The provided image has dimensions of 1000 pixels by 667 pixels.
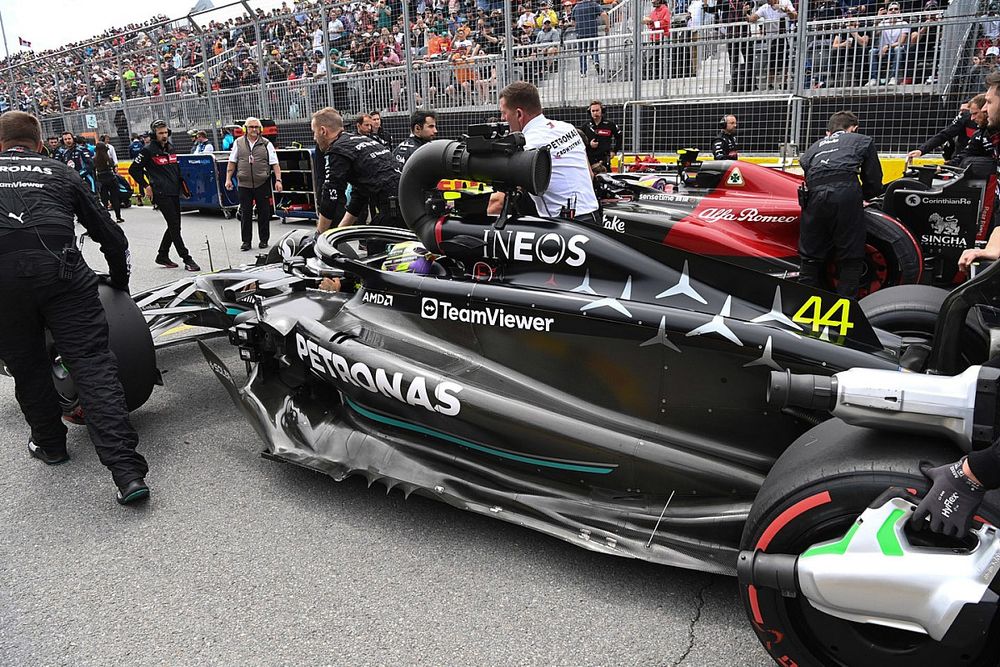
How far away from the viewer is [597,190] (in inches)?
266

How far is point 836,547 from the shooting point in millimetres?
1831

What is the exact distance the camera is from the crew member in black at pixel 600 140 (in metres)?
10.4

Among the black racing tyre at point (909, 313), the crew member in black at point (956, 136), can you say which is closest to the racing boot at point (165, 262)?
the black racing tyre at point (909, 313)

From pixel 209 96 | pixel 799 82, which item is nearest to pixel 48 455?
pixel 799 82

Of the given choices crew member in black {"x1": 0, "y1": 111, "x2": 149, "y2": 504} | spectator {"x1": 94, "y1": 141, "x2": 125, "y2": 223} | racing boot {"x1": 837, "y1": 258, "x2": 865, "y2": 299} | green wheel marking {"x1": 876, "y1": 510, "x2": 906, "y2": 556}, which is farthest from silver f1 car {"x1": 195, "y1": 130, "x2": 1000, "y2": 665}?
spectator {"x1": 94, "y1": 141, "x2": 125, "y2": 223}

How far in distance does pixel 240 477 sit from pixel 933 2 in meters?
11.0

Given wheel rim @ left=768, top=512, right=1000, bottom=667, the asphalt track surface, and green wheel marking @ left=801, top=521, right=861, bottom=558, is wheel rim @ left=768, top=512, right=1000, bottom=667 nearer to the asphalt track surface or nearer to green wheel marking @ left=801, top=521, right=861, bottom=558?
green wheel marking @ left=801, top=521, right=861, bottom=558

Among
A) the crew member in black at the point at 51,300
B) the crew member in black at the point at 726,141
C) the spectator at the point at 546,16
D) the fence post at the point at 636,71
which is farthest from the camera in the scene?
the spectator at the point at 546,16

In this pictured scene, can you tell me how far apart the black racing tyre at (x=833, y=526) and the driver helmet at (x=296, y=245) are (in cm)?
401

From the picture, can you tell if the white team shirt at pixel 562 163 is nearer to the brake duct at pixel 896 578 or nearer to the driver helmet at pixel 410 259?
the driver helmet at pixel 410 259

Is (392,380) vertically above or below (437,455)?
above

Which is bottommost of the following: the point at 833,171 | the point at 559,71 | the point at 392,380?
the point at 392,380

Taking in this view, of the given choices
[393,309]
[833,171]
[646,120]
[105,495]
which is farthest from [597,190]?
[646,120]

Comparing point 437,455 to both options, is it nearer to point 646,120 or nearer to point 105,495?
point 105,495
